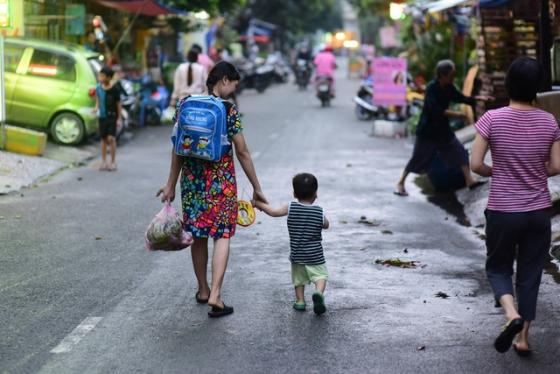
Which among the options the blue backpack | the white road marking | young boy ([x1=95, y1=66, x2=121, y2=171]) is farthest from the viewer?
young boy ([x1=95, y1=66, x2=121, y2=171])

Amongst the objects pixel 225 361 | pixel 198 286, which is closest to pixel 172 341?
pixel 225 361

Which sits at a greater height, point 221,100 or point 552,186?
point 221,100

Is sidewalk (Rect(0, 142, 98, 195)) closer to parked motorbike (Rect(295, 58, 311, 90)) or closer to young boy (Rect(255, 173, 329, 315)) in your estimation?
young boy (Rect(255, 173, 329, 315))

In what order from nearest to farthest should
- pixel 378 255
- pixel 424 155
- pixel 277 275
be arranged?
pixel 277 275, pixel 378 255, pixel 424 155

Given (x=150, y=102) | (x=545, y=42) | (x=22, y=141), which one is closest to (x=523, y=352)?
(x=545, y=42)

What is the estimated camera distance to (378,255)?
916 cm

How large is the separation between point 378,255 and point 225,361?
3669mm

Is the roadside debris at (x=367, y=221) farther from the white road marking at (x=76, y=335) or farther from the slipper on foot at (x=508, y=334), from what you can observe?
the slipper on foot at (x=508, y=334)

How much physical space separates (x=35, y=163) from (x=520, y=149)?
1129 cm

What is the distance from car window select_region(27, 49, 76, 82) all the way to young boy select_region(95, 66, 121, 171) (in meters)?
2.59

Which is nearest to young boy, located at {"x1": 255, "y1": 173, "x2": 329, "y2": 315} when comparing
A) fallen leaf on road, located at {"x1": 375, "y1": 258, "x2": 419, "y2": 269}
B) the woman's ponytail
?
fallen leaf on road, located at {"x1": 375, "y1": 258, "x2": 419, "y2": 269}

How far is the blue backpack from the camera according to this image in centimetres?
659

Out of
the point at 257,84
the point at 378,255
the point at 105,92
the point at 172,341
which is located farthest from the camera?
the point at 257,84

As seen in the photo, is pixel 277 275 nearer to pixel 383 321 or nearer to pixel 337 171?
pixel 383 321
